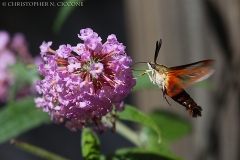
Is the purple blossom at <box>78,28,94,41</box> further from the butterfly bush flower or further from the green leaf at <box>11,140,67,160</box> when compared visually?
the green leaf at <box>11,140,67,160</box>

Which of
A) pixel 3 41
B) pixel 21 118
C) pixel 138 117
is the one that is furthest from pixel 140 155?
pixel 3 41

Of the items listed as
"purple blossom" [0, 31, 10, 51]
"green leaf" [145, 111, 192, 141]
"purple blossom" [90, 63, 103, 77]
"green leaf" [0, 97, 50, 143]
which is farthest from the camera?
"purple blossom" [0, 31, 10, 51]

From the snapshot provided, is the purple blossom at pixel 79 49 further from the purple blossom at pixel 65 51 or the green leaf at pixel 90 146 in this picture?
the green leaf at pixel 90 146

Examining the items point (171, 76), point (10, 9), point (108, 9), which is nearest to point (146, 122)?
point (171, 76)

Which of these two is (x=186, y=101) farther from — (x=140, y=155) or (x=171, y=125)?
(x=171, y=125)

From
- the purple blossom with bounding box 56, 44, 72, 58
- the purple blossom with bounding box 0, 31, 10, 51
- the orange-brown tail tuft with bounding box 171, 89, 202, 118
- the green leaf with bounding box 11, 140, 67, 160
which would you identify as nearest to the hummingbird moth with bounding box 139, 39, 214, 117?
the orange-brown tail tuft with bounding box 171, 89, 202, 118

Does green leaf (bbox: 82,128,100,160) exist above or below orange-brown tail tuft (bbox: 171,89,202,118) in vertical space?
below

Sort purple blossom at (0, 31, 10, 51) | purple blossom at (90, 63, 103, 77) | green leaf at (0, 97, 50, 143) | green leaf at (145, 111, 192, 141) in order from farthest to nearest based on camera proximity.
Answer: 1. purple blossom at (0, 31, 10, 51)
2. green leaf at (145, 111, 192, 141)
3. green leaf at (0, 97, 50, 143)
4. purple blossom at (90, 63, 103, 77)
